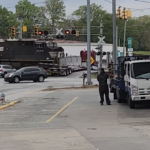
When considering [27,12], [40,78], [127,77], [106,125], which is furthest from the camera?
[27,12]

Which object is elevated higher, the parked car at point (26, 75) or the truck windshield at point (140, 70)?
→ the truck windshield at point (140, 70)

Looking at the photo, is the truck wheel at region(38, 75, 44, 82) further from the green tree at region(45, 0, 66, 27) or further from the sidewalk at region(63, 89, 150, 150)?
the green tree at region(45, 0, 66, 27)

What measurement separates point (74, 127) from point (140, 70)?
5.65 metres

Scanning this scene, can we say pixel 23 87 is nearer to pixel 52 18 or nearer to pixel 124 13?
pixel 124 13

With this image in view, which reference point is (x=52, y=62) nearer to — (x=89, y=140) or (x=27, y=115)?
(x=27, y=115)

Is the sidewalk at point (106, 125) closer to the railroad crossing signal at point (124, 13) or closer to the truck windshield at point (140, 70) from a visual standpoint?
the truck windshield at point (140, 70)

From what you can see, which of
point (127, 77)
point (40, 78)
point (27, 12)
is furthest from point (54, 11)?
point (127, 77)

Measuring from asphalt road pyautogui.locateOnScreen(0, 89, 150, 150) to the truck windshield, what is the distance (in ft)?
4.61

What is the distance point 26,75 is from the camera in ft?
141

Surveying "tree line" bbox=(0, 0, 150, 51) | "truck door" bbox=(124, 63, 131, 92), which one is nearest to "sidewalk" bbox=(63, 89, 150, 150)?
"truck door" bbox=(124, 63, 131, 92)

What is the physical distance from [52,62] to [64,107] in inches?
1484

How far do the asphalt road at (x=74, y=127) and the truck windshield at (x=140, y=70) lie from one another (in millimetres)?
1406

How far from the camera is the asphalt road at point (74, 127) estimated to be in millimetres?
9950

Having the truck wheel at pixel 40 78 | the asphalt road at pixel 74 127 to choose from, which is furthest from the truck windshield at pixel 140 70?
the truck wheel at pixel 40 78
